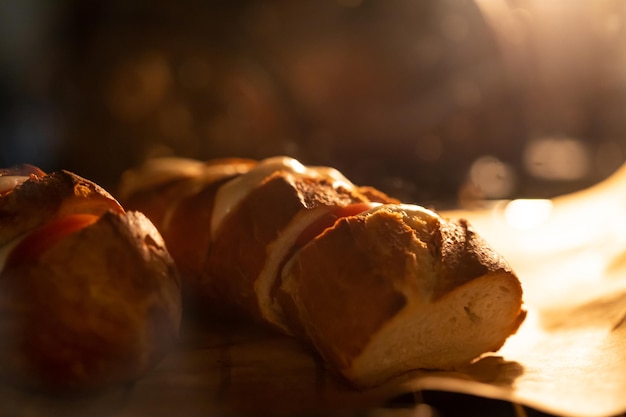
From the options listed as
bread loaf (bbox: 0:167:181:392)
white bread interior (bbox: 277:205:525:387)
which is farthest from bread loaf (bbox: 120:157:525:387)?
bread loaf (bbox: 0:167:181:392)

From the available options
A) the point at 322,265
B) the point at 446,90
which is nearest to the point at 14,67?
the point at 446,90

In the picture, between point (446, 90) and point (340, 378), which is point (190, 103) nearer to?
point (446, 90)

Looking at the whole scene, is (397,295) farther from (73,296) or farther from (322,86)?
(322,86)

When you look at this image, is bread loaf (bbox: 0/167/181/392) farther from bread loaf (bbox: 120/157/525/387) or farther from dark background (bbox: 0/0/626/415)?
dark background (bbox: 0/0/626/415)

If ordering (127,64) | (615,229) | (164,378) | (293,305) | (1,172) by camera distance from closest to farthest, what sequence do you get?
1. (164,378)
2. (293,305)
3. (1,172)
4. (615,229)
5. (127,64)

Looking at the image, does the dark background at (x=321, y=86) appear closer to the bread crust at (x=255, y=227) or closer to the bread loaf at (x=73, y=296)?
the bread crust at (x=255, y=227)

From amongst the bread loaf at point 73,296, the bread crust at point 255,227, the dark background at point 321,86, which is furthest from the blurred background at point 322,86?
the bread loaf at point 73,296
